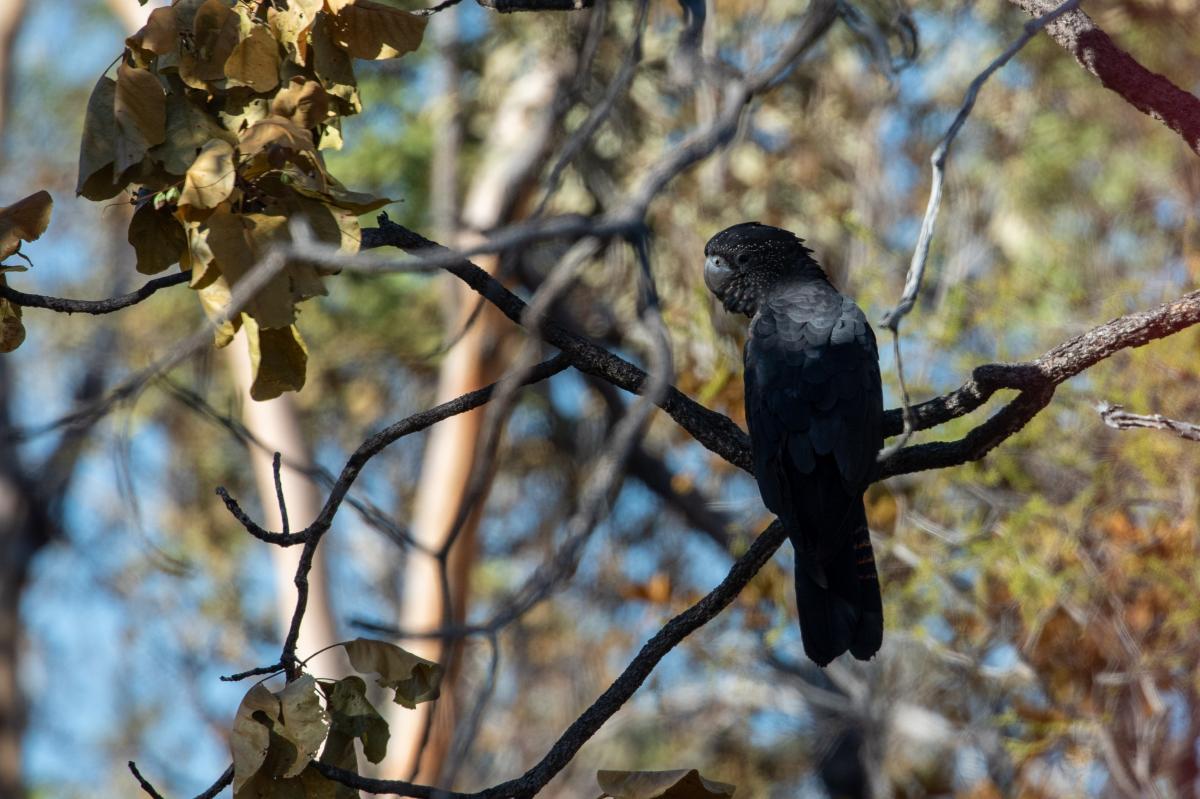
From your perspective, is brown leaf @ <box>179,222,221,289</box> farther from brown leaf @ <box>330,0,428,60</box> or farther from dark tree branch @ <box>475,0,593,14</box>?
dark tree branch @ <box>475,0,593,14</box>

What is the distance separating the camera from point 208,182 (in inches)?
78.1

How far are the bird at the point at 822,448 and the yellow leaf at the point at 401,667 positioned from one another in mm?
897

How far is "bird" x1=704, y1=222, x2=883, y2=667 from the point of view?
9.26ft

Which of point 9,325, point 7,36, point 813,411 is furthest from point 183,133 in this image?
point 7,36

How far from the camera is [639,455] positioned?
8.12 m

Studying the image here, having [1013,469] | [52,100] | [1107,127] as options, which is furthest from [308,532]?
[52,100]

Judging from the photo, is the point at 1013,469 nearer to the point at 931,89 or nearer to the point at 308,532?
the point at 308,532

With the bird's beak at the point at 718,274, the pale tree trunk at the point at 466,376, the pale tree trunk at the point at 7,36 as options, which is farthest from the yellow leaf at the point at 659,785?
the pale tree trunk at the point at 7,36

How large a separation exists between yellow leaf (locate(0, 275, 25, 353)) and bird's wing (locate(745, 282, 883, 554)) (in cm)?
161

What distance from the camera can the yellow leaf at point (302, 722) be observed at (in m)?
2.04

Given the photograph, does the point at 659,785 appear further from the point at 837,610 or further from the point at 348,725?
the point at 837,610

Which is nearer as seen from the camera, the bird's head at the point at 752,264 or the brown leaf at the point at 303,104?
the brown leaf at the point at 303,104

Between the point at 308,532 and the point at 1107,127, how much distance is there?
8185 millimetres

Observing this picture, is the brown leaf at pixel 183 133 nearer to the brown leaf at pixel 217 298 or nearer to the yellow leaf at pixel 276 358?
the brown leaf at pixel 217 298
